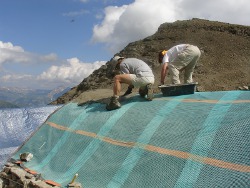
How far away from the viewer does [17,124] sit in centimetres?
1011

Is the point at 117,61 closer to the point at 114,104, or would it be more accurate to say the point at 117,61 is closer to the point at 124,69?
the point at 124,69

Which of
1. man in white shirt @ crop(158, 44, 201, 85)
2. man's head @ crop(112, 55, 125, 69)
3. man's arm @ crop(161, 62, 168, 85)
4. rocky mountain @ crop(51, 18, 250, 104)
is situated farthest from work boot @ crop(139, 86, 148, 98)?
rocky mountain @ crop(51, 18, 250, 104)

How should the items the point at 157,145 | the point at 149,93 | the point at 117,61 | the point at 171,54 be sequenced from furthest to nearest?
the point at 117,61
the point at 171,54
the point at 149,93
the point at 157,145

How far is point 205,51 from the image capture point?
24641 millimetres

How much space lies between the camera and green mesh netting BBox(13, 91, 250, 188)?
158 inches

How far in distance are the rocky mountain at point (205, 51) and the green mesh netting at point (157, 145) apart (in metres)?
12.8

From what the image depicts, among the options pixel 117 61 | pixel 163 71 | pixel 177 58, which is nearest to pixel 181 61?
pixel 177 58

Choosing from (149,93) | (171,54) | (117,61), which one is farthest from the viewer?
(117,61)

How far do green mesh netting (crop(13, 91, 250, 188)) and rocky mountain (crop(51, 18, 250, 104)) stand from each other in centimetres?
1275

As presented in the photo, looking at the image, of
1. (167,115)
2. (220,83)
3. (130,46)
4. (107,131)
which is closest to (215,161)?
(167,115)

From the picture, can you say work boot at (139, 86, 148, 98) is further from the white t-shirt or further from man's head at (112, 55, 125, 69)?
man's head at (112, 55, 125, 69)

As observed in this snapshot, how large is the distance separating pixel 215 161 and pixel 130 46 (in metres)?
24.8

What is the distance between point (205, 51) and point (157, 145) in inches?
819

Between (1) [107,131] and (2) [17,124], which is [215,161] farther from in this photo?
(2) [17,124]
